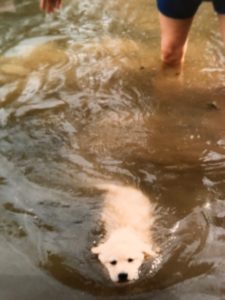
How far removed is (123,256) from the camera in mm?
2443

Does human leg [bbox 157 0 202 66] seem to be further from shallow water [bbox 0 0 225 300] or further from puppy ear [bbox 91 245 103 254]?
puppy ear [bbox 91 245 103 254]

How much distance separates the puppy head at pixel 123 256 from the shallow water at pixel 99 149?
0.17ft

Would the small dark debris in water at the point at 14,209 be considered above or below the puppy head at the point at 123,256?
below

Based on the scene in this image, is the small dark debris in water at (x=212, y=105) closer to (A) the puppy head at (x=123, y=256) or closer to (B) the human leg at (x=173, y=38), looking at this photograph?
(B) the human leg at (x=173, y=38)

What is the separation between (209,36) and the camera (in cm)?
488

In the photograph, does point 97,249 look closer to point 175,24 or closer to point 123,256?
point 123,256

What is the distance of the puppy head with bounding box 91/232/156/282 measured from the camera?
239 centimetres

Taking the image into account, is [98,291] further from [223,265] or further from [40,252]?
[223,265]

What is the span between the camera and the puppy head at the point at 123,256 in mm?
2391

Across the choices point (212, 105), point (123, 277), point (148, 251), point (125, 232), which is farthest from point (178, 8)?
point (123, 277)

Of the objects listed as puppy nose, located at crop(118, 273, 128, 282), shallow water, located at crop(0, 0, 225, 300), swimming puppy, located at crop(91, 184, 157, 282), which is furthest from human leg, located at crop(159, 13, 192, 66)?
puppy nose, located at crop(118, 273, 128, 282)

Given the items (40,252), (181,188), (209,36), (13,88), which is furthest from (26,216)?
(209,36)

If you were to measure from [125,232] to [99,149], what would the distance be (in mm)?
889

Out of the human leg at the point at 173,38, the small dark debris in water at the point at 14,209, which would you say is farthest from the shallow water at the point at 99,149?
the human leg at the point at 173,38
